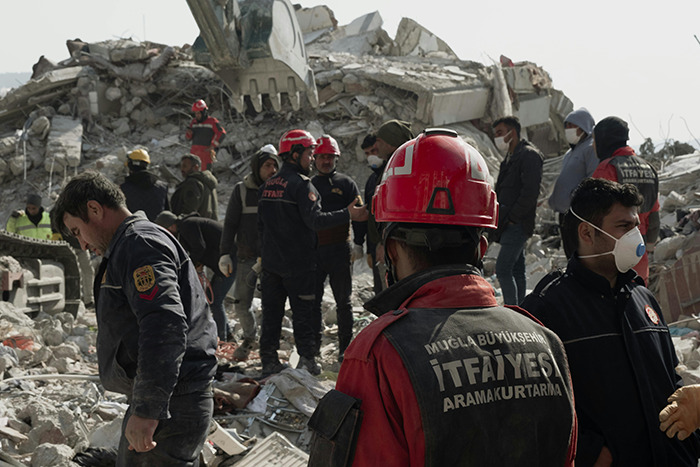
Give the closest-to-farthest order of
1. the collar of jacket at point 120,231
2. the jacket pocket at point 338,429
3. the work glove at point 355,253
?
the jacket pocket at point 338,429 → the collar of jacket at point 120,231 → the work glove at point 355,253

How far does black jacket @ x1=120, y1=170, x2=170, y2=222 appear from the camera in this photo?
7738 millimetres

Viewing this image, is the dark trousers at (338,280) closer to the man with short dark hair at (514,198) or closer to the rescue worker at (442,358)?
the man with short dark hair at (514,198)

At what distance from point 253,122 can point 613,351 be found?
579 inches

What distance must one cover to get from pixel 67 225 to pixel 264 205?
3.03 metres

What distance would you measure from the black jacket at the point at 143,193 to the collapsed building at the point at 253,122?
1.51 m

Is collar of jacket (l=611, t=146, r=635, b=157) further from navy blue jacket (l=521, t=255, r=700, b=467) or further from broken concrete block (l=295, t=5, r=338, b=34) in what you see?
broken concrete block (l=295, t=5, r=338, b=34)

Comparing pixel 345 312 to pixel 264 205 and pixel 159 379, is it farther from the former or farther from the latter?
pixel 159 379

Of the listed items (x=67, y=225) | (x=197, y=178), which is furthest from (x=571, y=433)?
(x=197, y=178)

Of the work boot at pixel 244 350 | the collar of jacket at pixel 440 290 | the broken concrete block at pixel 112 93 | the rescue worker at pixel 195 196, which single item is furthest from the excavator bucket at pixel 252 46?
the collar of jacket at pixel 440 290

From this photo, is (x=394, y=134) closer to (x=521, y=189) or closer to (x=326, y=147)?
(x=326, y=147)

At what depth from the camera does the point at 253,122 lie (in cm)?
1642

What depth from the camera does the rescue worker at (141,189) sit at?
7746mm

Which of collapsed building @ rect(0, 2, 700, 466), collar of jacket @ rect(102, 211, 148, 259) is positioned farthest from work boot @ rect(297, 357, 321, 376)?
collar of jacket @ rect(102, 211, 148, 259)

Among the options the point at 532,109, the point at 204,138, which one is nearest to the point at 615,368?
the point at 204,138
